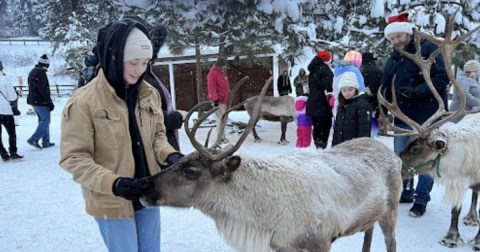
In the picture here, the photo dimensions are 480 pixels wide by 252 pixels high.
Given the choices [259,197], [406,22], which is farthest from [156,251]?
[406,22]

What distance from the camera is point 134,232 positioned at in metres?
2.05

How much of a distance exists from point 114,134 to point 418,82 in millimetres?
3419

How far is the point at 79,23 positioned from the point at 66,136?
2061 cm

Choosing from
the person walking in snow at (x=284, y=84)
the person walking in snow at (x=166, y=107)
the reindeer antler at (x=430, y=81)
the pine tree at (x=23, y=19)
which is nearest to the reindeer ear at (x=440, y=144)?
the reindeer antler at (x=430, y=81)

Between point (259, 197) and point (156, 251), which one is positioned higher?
point (259, 197)

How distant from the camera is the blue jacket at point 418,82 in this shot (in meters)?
3.91

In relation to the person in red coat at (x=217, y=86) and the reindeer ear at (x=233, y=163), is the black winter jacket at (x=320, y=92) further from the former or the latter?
the reindeer ear at (x=233, y=163)

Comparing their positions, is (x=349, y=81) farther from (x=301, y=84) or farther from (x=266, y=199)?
(x=301, y=84)

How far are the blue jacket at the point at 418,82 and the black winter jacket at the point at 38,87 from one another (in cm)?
670

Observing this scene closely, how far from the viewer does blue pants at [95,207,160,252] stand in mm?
1970

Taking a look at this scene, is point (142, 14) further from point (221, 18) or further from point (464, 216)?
point (464, 216)

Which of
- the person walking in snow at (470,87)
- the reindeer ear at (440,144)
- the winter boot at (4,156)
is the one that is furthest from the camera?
the winter boot at (4,156)

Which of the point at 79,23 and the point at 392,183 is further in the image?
the point at 79,23

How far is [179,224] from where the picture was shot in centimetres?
408
